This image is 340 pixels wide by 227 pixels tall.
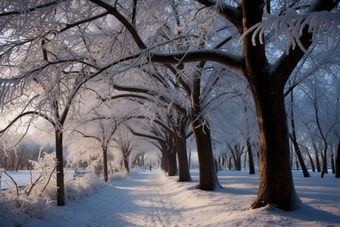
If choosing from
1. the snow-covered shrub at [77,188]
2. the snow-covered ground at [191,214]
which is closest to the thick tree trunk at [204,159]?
the snow-covered ground at [191,214]

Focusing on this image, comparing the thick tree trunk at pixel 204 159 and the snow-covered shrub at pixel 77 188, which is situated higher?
the thick tree trunk at pixel 204 159

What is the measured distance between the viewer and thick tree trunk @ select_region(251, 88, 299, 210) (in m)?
6.04

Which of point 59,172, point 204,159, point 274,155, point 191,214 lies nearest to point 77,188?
point 59,172

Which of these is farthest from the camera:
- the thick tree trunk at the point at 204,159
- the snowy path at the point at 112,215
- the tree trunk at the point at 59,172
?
the thick tree trunk at the point at 204,159

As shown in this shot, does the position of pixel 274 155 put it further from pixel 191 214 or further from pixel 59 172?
pixel 59 172

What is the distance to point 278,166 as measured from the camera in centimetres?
607

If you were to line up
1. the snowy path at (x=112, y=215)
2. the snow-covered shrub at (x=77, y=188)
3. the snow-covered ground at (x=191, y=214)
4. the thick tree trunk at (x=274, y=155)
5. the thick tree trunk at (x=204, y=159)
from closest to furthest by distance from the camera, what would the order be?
1. the snow-covered ground at (x=191, y=214)
2. the thick tree trunk at (x=274, y=155)
3. the snowy path at (x=112, y=215)
4. the snow-covered shrub at (x=77, y=188)
5. the thick tree trunk at (x=204, y=159)

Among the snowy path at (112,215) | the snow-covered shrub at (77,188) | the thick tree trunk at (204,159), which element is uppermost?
the thick tree trunk at (204,159)

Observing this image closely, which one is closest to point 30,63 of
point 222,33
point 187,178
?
point 222,33

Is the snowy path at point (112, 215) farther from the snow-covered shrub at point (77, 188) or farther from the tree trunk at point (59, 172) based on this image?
the snow-covered shrub at point (77, 188)

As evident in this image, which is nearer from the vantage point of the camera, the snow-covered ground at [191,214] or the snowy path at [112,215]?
the snow-covered ground at [191,214]

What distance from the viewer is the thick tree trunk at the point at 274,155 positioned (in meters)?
6.04

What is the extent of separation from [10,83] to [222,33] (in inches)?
362

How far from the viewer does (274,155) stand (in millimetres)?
6086
